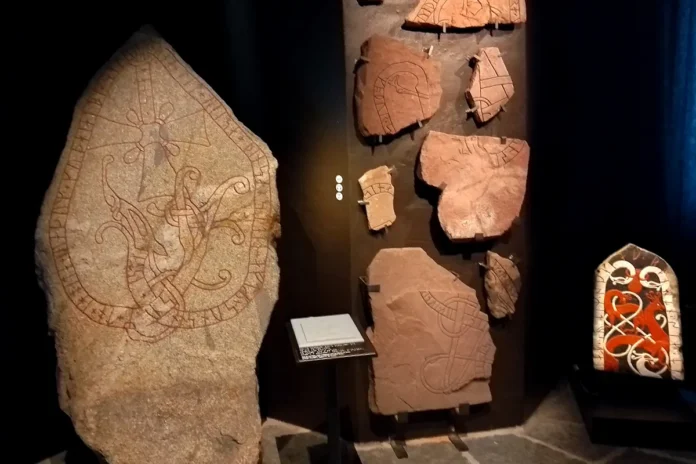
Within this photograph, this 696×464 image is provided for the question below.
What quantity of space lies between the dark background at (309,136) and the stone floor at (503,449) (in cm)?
13

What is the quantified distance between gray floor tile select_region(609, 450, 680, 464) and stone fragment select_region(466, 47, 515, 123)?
1505 millimetres

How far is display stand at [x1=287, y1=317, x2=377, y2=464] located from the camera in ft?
6.83

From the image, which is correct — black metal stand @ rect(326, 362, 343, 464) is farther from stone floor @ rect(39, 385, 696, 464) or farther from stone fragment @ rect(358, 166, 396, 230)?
stone fragment @ rect(358, 166, 396, 230)

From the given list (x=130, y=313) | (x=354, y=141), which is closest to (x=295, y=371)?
(x=130, y=313)

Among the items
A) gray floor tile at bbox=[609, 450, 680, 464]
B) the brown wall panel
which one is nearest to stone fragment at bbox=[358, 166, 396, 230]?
the brown wall panel

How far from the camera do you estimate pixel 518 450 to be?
8.81 ft

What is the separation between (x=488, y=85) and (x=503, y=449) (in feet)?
5.09

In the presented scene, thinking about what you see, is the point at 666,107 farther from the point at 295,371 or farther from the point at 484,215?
the point at 295,371

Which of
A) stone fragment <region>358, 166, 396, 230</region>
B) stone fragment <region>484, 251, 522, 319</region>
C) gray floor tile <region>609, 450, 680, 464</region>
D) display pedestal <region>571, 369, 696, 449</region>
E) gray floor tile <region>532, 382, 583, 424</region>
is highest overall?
stone fragment <region>358, 166, 396, 230</region>

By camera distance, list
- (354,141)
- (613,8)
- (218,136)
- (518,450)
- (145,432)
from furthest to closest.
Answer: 1. (613,8)
2. (518,450)
3. (354,141)
4. (218,136)
5. (145,432)

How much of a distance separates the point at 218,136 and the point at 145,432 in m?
1.07

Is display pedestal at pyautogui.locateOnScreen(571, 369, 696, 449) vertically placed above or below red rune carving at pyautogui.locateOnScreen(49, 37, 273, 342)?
below

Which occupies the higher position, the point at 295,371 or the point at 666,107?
the point at 666,107

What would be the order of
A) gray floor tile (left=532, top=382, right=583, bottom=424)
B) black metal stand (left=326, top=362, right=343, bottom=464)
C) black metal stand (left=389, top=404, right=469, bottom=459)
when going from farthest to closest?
gray floor tile (left=532, top=382, right=583, bottom=424) < black metal stand (left=389, top=404, right=469, bottom=459) < black metal stand (left=326, top=362, right=343, bottom=464)
